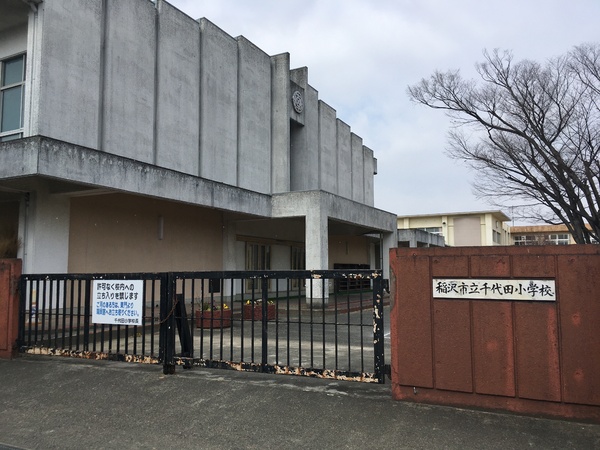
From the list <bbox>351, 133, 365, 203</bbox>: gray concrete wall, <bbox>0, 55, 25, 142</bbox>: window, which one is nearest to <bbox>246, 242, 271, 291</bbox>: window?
<bbox>0, 55, 25, 142</bbox>: window

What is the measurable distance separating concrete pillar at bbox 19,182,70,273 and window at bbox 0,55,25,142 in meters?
2.28

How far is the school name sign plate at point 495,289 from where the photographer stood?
4.97m

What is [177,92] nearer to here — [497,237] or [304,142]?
[304,142]

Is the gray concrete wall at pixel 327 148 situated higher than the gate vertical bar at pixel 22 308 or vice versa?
the gray concrete wall at pixel 327 148

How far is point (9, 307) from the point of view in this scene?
8305 mm

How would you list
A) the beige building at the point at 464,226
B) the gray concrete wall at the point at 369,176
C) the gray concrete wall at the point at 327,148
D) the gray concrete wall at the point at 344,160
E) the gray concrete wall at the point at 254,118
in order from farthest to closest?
the beige building at the point at 464,226 < the gray concrete wall at the point at 369,176 < the gray concrete wall at the point at 344,160 < the gray concrete wall at the point at 327,148 < the gray concrete wall at the point at 254,118

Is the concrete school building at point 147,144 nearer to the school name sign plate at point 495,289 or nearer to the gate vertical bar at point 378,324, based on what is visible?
the gate vertical bar at point 378,324

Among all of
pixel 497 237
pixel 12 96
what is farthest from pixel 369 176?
pixel 497 237

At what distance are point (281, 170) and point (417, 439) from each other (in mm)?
19506

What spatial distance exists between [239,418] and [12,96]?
546 inches

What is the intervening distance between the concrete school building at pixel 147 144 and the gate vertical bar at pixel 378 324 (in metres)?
9.10

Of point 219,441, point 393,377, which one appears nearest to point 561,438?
point 393,377

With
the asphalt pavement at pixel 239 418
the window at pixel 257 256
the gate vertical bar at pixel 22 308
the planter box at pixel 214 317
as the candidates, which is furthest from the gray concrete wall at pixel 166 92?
the asphalt pavement at pixel 239 418

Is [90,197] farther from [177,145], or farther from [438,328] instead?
[438,328]
